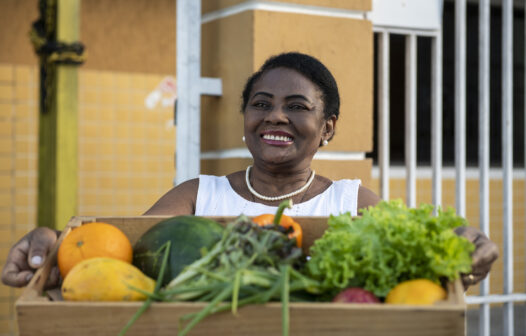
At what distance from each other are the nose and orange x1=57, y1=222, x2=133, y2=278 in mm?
923

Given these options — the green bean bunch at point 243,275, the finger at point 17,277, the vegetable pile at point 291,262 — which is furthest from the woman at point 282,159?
the green bean bunch at point 243,275

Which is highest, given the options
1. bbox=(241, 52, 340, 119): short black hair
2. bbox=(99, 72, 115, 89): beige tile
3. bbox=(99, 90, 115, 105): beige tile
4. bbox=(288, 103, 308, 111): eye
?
bbox=(99, 72, 115, 89): beige tile

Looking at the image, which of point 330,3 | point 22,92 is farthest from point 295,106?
point 22,92

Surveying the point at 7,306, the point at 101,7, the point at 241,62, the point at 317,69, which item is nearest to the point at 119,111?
the point at 101,7

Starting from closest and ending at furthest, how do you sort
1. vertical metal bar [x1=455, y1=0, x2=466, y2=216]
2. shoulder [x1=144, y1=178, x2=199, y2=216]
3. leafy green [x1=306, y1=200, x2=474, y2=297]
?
leafy green [x1=306, y1=200, x2=474, y2=297] < shoulder [x1=144, y1=178, x2=199, y2=216] < vertical metal bar [x1=455, y1=0, x2=466, y2=216]

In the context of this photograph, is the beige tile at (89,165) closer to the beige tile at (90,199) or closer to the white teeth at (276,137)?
the beige tile at (90,199)

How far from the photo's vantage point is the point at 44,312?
1.11 meters

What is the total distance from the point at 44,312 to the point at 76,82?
4225mm

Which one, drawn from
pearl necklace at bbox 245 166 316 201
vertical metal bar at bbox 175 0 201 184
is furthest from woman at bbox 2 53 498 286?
vertical metal bar at bbox 175 0 201 184

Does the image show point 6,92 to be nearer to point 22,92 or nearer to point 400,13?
point 22,92

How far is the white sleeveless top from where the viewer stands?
7.53ft

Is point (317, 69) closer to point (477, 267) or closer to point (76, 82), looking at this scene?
point (477, 267)

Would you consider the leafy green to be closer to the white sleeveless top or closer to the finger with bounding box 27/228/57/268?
the finger with bounding box 27/228/57/268

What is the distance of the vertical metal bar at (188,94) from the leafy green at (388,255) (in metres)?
1.62
